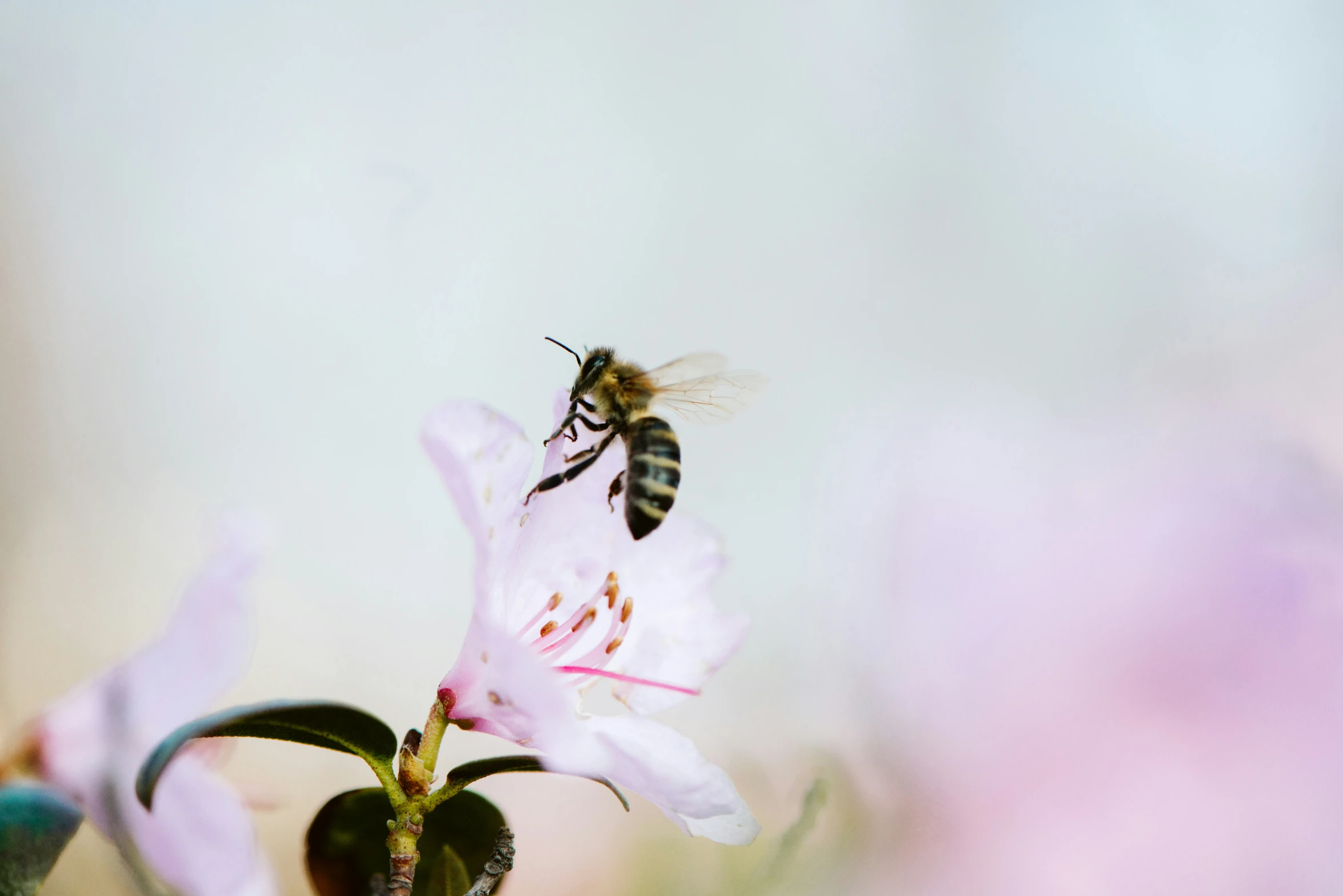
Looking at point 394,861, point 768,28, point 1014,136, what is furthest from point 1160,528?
point 768,28

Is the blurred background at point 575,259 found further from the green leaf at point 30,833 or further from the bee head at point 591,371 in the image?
the green leaf at point 30,833

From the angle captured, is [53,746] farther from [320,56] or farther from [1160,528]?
[320,56]

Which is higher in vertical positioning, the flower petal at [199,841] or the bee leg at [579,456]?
the bee leg at [579,456]

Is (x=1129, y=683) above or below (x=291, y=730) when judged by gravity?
above

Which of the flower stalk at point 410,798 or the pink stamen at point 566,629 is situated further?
the pink stamen at point 566,629

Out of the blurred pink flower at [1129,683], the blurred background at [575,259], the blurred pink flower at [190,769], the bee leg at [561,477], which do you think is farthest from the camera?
the blurred background at [575,259]

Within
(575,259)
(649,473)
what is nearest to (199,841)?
(649,473)

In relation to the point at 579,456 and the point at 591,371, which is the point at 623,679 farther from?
the point at 591,371

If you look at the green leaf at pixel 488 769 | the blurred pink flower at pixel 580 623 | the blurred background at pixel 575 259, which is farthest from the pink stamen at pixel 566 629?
the blurred background at pixel 575 259
